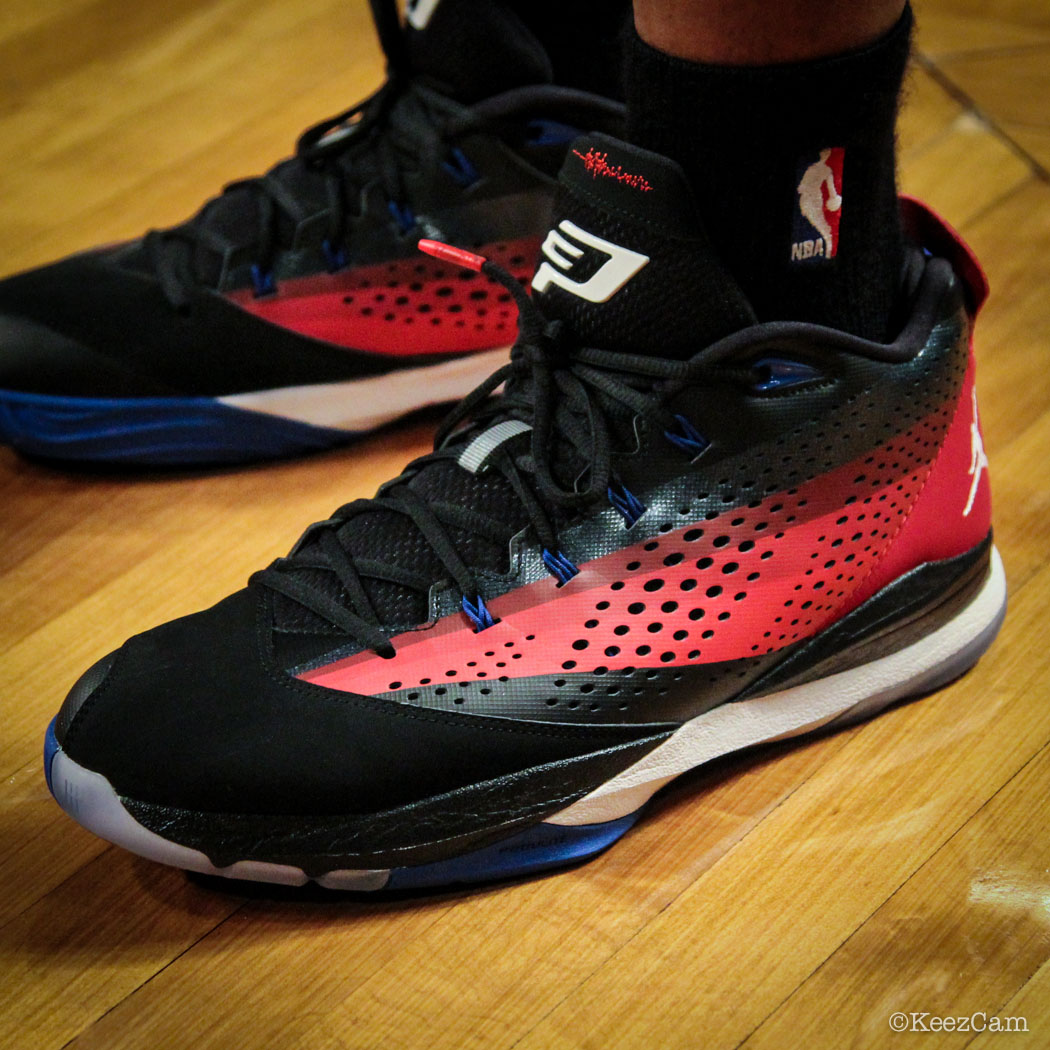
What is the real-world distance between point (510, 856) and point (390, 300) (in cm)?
47

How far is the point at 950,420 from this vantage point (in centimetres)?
66

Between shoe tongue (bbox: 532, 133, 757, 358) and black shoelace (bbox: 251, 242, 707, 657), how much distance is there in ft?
0.05

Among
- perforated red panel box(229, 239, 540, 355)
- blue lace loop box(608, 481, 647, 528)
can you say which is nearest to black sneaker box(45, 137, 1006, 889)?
blue lace loop box(608, 481, 647, 528)

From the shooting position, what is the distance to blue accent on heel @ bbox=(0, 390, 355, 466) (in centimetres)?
93

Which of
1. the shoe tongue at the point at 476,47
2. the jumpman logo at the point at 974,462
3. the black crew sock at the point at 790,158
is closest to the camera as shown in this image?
the black crew sock at the point at 790,158

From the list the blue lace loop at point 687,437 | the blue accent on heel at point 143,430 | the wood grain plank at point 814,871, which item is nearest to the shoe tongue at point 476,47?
the blue accent on heel at point 143,430

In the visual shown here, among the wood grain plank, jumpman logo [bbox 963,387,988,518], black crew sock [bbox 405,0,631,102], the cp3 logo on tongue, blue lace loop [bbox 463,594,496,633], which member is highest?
black crew sock [bbox 405,0,631,102]

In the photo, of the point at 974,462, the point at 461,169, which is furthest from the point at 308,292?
the point at 974,462

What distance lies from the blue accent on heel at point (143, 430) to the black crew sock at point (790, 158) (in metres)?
0.46

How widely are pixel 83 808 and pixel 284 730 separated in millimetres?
118

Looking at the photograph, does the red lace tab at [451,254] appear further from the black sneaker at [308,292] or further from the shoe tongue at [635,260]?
the black sneaker at [308,292]

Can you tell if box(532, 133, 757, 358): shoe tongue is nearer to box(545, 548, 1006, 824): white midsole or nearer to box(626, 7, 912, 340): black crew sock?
box(626, 7, 912, 340): black crew sock

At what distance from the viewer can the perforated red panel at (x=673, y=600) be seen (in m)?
0.62

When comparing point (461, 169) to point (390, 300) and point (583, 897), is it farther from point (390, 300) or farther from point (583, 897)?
point (583, 897)
